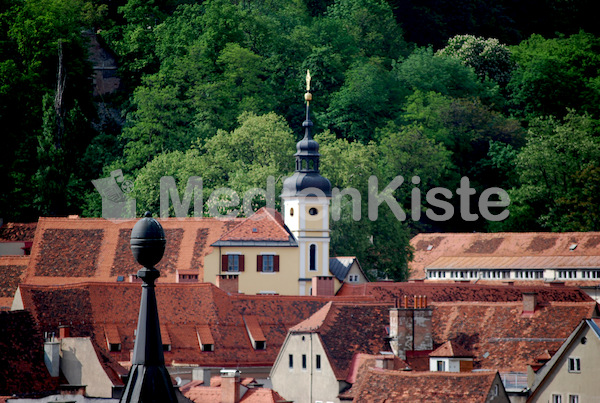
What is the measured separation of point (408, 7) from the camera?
11850cm

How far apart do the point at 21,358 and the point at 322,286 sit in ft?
90.8

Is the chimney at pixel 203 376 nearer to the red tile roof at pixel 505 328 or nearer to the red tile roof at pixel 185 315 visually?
the red tile roof at pixel 185 315

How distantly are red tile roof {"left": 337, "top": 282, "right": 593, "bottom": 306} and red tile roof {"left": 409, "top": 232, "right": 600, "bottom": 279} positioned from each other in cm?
2081

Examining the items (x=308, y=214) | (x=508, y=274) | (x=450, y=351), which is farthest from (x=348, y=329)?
(x=508, y=274)

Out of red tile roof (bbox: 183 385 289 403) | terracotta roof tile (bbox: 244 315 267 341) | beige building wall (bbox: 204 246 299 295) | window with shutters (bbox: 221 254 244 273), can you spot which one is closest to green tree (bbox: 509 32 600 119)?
beige building wall (bbox: 204 246 299 295)

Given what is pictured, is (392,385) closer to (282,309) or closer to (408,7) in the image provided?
(282,309)

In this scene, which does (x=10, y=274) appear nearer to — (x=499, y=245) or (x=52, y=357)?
(x=52, y=357)

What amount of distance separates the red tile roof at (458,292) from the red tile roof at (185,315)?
124 inches

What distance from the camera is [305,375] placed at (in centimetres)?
5272

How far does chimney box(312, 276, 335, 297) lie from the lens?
238 feet

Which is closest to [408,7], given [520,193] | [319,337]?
[520,193]

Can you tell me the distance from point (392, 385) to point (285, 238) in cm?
3130

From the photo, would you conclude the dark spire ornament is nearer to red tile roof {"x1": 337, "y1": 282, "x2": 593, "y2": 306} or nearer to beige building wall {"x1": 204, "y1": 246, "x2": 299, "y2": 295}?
red tile roof {"x1": 337, "y1": 282, "x2": 593, "y2": 306}

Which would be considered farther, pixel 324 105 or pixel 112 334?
pixel 324 105
